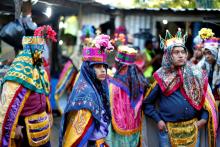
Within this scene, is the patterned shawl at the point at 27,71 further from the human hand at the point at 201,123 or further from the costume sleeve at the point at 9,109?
the human hand at the point at 201,123

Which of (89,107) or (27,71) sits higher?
(27,71)

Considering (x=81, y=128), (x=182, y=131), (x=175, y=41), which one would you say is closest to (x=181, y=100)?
(x=182, y=131)

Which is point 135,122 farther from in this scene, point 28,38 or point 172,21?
point 172,21

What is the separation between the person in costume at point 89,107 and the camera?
416 centimetres

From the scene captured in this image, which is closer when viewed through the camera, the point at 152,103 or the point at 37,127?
the point at 37,127

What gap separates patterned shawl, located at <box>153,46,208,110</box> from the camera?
4.96 metres

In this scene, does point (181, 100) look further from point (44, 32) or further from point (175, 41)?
point (44, 32)

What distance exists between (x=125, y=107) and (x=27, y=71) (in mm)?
1845

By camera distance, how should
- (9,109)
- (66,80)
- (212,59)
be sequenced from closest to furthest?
(9,109), (212,59), (66,80)

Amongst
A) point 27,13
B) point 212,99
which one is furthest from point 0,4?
point 212,99

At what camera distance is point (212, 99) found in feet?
16.8

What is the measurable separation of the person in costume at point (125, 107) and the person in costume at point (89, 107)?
1.13 m

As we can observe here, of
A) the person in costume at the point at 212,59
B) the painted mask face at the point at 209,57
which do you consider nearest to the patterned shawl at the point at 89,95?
the person in costume at the point at 212,59

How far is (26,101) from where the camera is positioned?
168 inches
